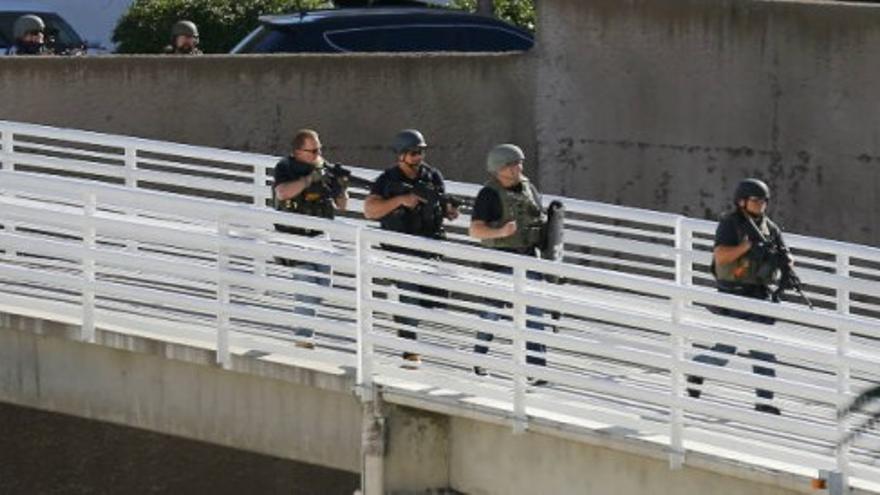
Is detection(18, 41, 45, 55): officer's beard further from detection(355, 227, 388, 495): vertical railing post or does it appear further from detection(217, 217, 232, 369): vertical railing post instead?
detection(355, 227, 388, 495): vertical railing post

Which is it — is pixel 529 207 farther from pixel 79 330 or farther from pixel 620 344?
pixel 79 330

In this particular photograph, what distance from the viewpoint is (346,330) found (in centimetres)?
1374

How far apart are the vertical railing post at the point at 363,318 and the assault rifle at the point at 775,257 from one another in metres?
1.89

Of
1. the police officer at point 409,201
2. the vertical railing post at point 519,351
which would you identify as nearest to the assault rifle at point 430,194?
the police officer at point 409,201

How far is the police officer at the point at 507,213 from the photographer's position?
13781 millimetres

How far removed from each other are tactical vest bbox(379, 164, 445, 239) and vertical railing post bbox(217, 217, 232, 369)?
83 centimetres

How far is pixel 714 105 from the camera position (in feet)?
61.4

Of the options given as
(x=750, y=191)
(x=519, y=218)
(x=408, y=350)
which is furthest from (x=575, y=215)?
(x=408, y=350)

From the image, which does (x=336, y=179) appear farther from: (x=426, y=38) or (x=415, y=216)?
(x=426, y=38)

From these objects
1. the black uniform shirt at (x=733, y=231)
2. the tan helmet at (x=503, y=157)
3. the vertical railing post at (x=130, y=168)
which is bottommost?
the vertical railing post at (x=130, y=168)

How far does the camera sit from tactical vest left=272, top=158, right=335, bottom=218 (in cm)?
1463

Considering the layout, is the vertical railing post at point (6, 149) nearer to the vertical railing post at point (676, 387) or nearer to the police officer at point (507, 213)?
the police officer at point (507, 213)

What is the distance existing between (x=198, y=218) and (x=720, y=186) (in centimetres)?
538

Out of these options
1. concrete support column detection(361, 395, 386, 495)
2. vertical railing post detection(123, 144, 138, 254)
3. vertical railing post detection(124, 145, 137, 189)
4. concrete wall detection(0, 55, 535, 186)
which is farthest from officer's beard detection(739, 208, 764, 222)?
concrete wall detection(0, 55, 535, 186)
